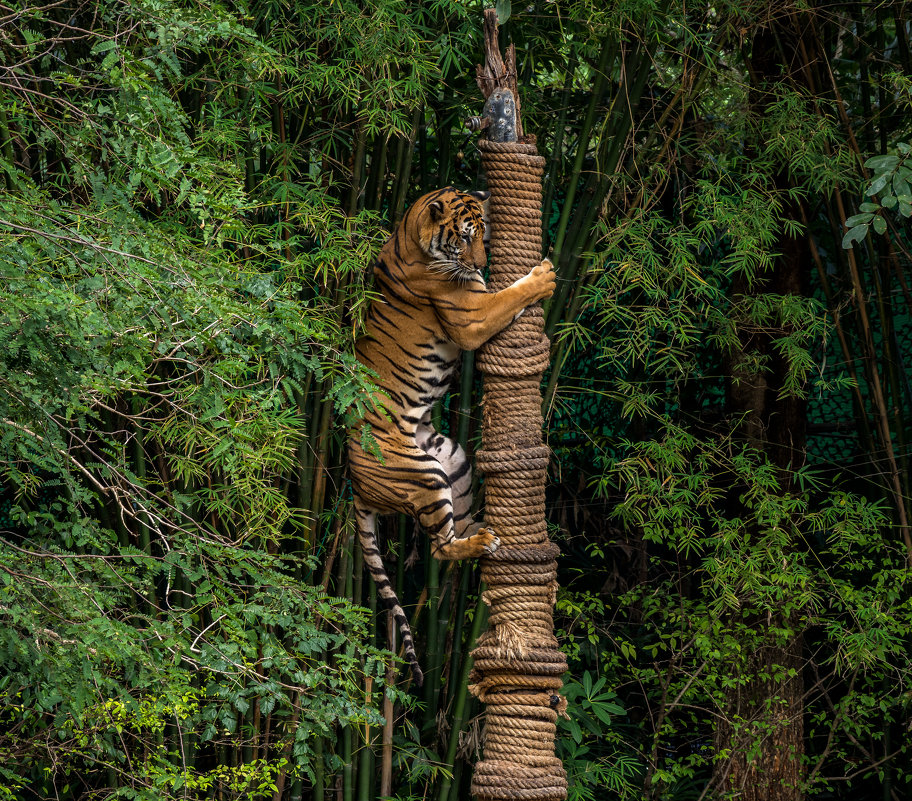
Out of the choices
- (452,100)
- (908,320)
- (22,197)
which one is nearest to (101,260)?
(22,197)

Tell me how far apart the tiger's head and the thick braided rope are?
1.6 inches

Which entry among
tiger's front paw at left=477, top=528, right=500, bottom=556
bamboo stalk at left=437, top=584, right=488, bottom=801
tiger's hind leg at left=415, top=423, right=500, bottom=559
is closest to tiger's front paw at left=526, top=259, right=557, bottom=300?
tiger's hind leg at left=415, top=423, right=500, bottom=559

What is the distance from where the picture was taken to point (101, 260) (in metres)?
2.03

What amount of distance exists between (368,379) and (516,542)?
0.51 metres

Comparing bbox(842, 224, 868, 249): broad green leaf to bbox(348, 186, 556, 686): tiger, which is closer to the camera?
bbox(842, 224, 868, 249): broad green leaf

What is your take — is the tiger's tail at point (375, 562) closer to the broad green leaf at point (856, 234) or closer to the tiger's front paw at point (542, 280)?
the tiger's front paw at point (542, 280)

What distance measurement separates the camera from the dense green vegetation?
217 centimetres

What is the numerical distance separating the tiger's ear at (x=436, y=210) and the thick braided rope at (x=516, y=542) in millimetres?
125

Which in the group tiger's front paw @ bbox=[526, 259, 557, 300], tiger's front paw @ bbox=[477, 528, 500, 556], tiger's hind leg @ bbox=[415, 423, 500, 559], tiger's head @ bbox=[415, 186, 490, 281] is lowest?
tiger's front paw @ bbox=[477, 528, 500, 556]

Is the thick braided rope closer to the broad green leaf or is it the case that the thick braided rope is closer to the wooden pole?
the wooden pole

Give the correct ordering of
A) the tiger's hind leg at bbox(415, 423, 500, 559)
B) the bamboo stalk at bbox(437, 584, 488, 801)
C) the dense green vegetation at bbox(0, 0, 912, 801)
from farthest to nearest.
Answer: the bamboo stalk at bbox(437, 584, 488, 801)
the tiger's hind leg at bbox(415, 423, 500, 559)
the dense green vegetation at bbox(0, 0, 912, 801)

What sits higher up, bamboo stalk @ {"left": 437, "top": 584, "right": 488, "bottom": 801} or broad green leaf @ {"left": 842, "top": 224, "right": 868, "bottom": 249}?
broad green leaf @ {"left": 842, "top": 224, "right": 868, "bottom": 249}

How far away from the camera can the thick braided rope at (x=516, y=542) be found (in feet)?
7.95

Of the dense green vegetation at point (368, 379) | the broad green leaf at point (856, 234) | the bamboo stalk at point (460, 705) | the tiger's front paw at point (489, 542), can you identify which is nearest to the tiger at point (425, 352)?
the tiger's front paw at point (489, 542)
